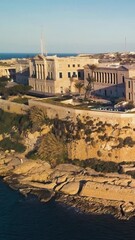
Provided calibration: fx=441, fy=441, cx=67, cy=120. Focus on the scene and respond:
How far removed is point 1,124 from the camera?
6131 centimetres

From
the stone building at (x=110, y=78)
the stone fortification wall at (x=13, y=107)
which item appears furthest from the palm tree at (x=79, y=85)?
the stone fortification wall at (x=13, y=107)

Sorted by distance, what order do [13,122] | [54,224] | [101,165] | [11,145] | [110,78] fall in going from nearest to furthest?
[54,224] → [101,165] → [11,145] → [13,122] → [110,78]

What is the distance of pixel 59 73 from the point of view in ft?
240

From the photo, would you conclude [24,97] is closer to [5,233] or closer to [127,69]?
[127,69]

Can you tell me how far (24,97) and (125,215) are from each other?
36.1m

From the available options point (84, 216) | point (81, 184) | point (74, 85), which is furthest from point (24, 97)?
point (84, 216)

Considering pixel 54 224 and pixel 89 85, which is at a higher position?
pixel 89 85

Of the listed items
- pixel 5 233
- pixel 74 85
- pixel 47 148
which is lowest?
pixel 5 233

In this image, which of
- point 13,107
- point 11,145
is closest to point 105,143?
point 11,145

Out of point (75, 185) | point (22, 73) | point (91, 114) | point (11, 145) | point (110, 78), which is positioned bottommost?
point (75, 185)

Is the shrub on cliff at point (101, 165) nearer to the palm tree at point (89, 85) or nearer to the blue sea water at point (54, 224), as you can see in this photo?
the blue sea water at point (54, 224)

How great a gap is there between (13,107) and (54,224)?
29.6 m

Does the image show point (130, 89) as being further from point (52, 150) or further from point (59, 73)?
point (59, 73)

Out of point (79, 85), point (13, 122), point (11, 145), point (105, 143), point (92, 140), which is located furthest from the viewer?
point (79, 85)
